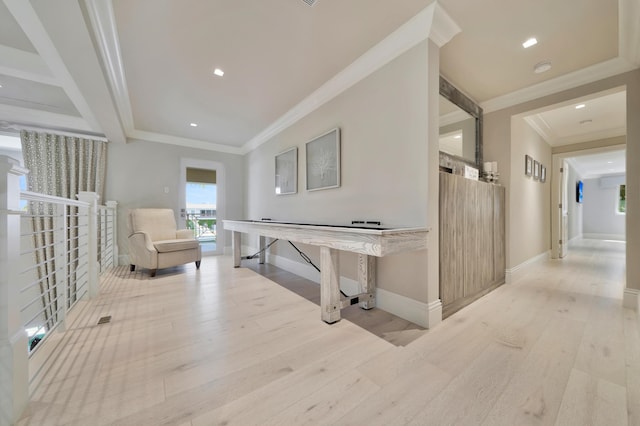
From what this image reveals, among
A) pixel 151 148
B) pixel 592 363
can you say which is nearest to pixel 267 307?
pixel 592 363

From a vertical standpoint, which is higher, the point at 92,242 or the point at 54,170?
the point at 54,170

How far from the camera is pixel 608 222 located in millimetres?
7816

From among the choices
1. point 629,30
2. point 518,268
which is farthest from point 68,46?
point 518,268

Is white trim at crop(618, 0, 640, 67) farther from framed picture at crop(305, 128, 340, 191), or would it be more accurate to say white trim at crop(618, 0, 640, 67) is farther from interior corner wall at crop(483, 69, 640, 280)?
framed picture at crop(305, 128, 340, 191)

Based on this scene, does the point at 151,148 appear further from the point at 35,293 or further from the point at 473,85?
the point at 473,85

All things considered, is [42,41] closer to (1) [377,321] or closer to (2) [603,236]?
(1) [377,321]

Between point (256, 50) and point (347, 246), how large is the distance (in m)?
1.89

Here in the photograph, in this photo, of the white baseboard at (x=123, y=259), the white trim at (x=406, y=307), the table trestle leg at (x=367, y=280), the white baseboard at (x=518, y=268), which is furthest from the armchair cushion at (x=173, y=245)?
the white baseboard at (x=518, y=268)

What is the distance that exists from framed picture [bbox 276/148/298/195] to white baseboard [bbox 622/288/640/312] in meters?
3.48

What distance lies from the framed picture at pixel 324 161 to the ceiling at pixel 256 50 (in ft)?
1.85

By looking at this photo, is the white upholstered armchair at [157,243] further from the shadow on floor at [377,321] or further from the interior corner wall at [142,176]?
the shadow on floor at [377,321]

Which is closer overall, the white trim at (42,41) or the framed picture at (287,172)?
the white trim at (42,41)

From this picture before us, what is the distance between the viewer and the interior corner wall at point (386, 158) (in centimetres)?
186

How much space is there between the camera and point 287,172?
11.8 feet
